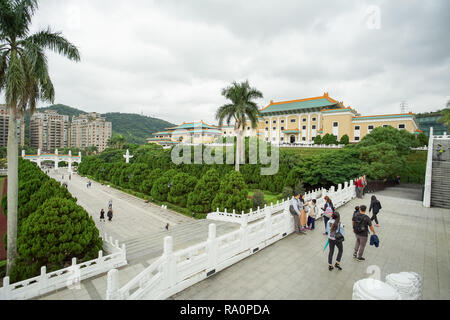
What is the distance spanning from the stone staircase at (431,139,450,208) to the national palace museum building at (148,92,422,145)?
67.3ft

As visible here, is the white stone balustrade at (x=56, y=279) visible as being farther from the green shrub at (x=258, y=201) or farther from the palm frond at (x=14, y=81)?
the green shrub at (x=258, y=201)

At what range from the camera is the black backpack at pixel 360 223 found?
572 centimetres

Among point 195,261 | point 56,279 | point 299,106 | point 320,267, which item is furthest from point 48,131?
point 320,267

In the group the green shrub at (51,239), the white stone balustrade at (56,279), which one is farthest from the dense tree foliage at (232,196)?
the green shrub at (51,239)

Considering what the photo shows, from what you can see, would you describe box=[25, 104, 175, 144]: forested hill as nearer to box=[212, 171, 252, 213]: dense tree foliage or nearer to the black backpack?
box=[212, 171, 252, 213]: dense tree foliage

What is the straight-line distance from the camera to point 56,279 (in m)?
7.43

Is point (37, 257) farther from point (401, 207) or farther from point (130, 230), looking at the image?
point (401, 207)

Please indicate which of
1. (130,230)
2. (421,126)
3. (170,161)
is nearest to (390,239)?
(130,230)

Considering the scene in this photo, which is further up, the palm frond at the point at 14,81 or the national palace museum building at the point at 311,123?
the national palace museum building at the point at 311,123

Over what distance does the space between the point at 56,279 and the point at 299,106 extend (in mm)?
48954

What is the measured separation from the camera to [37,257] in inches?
332

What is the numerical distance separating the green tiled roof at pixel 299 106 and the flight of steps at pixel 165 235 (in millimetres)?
38848

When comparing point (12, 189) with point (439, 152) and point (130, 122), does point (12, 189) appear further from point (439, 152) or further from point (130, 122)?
point (130, 122)

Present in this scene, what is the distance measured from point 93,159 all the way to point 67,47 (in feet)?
127
